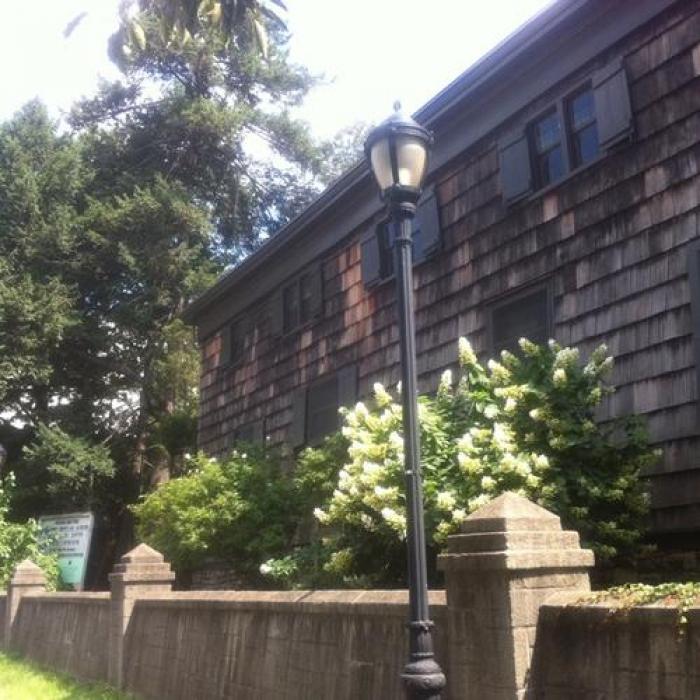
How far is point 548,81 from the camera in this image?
32.6 ft

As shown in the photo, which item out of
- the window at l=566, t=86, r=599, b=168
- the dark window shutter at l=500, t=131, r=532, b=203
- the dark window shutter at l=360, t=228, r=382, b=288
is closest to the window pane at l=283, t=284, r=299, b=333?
the dark window shutter at l=360, t=228, r=382, b=288

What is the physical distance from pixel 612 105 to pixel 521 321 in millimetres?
2499

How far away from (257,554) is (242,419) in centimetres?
489

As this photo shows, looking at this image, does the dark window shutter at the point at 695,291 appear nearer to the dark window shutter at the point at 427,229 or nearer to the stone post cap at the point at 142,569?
the dark window shutter at the point at 427,229

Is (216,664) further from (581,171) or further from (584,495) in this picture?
(581,171)

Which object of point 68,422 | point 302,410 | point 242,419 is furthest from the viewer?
point 68,422

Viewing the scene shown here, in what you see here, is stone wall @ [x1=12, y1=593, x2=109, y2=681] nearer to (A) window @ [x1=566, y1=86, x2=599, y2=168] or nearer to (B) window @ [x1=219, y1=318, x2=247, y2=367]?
(B) window @ [x1=219, y1=318, x2=247, y2=367]

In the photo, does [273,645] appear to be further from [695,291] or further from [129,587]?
[695,291]

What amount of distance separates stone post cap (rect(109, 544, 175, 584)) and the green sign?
922 cm

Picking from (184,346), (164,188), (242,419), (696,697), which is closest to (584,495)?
(696,697)

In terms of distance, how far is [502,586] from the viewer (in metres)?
4.59

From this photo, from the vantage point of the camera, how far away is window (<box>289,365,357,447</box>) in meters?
13.5

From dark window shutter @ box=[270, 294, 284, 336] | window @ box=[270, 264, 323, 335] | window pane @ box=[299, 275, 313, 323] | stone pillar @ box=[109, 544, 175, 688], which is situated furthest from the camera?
dark window shutter @ box=[270, 294, 284, 336]

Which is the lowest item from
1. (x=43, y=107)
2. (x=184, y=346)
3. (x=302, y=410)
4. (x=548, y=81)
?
(x=302, y=410)
